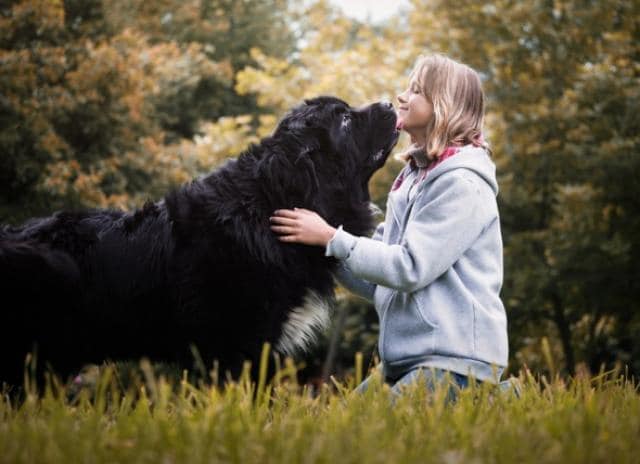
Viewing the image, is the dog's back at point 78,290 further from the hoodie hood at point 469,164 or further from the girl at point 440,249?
the hoodie hood at point 469,164

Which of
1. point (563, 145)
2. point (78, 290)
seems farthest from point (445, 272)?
point (563, 145)

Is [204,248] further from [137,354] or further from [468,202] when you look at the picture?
[468,202]

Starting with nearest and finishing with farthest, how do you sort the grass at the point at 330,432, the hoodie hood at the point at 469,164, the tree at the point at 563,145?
the grass at the point at 330,432
the hoodie hood at the point at 469,164
the tree at the point at 563,145

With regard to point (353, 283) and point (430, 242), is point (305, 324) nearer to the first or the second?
point (353, 283)

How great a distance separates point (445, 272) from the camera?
9.71 feet

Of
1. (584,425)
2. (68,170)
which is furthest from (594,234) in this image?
(584,425)

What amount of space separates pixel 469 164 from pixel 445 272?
462 mm

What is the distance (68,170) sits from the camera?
8602 mm

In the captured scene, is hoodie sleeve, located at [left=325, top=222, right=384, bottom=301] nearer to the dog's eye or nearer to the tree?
the dog's eye

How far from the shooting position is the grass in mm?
1654

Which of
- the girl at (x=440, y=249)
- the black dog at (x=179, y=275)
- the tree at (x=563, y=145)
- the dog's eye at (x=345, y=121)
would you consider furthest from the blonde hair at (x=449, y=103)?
the tree at (x=563, y=145)

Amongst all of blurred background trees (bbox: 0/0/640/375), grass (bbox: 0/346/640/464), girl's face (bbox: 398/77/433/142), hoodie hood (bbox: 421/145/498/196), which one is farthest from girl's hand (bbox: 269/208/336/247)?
blurred background trees (bbox: 0/0/640/375)

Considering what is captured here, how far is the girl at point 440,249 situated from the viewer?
2.86m

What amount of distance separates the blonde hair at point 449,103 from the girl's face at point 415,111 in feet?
0.09
